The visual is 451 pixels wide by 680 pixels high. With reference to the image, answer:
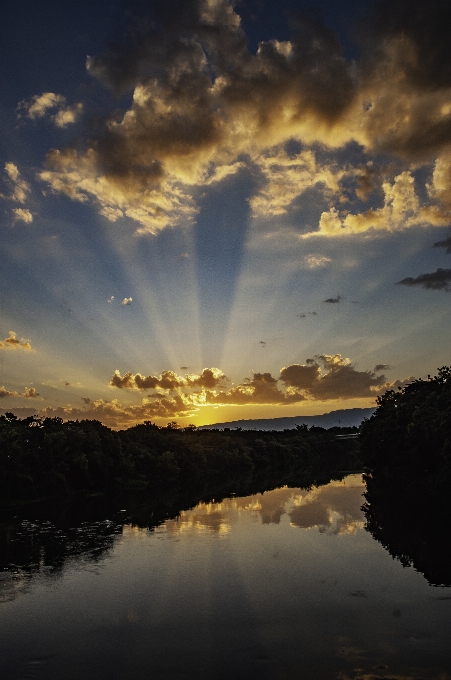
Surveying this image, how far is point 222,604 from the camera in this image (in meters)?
23.0

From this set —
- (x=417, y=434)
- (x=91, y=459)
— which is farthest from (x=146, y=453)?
(x=417, y=434)

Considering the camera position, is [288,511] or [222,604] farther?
[288,511]

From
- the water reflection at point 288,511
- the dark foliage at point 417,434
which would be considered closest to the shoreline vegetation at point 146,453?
the dark foliage at point 417,434

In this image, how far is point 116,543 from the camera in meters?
37.5

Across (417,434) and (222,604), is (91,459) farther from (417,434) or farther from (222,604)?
(222,604)

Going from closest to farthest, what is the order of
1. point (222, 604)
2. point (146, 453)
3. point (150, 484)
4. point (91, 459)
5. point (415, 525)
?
point (222, 604), point (415, 525), point (91, 459), point (150, 484), point (146, 453)

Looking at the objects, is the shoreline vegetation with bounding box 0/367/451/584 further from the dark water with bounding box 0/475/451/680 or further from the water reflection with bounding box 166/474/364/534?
the water reflection with bounding box 166/474/364/534

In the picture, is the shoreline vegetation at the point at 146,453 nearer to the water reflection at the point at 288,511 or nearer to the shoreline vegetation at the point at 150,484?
the shoreline vegetation at the point at 150,484

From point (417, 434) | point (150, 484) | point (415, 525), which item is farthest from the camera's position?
point (150, 484)

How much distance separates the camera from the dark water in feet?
54.1

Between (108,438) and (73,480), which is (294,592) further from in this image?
(108,438)

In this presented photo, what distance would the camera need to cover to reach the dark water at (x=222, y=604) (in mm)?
16500

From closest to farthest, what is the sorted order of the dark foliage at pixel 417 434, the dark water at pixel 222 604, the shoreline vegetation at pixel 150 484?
the dark water at pixel 222 604 → the shoreline vegetation at pixel 150 484 → the dark foliage at pixel 417 434

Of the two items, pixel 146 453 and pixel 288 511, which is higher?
pixel 146 453
